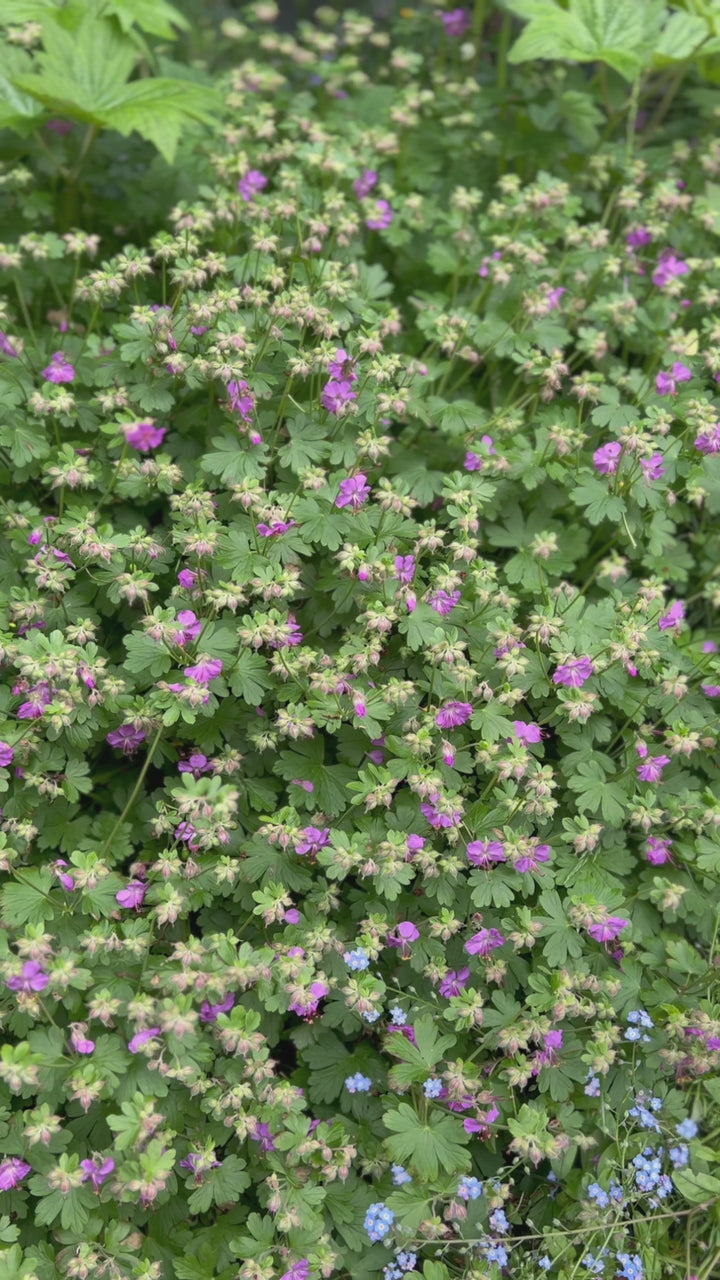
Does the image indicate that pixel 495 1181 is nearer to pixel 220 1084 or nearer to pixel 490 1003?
pixel 490 1003

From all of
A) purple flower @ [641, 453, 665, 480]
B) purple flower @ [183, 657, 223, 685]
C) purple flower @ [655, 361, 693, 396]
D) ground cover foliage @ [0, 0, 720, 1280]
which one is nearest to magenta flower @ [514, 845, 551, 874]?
ground cover foliage @ [0, 0, 720, 1280]

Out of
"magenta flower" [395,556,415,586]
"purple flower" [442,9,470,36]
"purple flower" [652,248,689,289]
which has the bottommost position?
"magenta flower" [395,556,415,586]

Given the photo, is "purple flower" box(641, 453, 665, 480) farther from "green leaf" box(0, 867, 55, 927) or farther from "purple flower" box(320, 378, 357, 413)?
"green leaf" box(0, 867, 55, 927)

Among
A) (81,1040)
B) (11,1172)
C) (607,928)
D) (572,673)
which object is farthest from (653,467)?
(11,1172)

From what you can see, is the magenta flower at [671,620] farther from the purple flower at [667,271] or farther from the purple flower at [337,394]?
the purple flower at [667,271]

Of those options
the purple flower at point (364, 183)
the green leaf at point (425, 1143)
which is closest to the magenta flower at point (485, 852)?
the green leaf at point (425, 1143)

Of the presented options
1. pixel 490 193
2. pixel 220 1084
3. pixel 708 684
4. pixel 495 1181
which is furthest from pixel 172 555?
pixel 490 193
